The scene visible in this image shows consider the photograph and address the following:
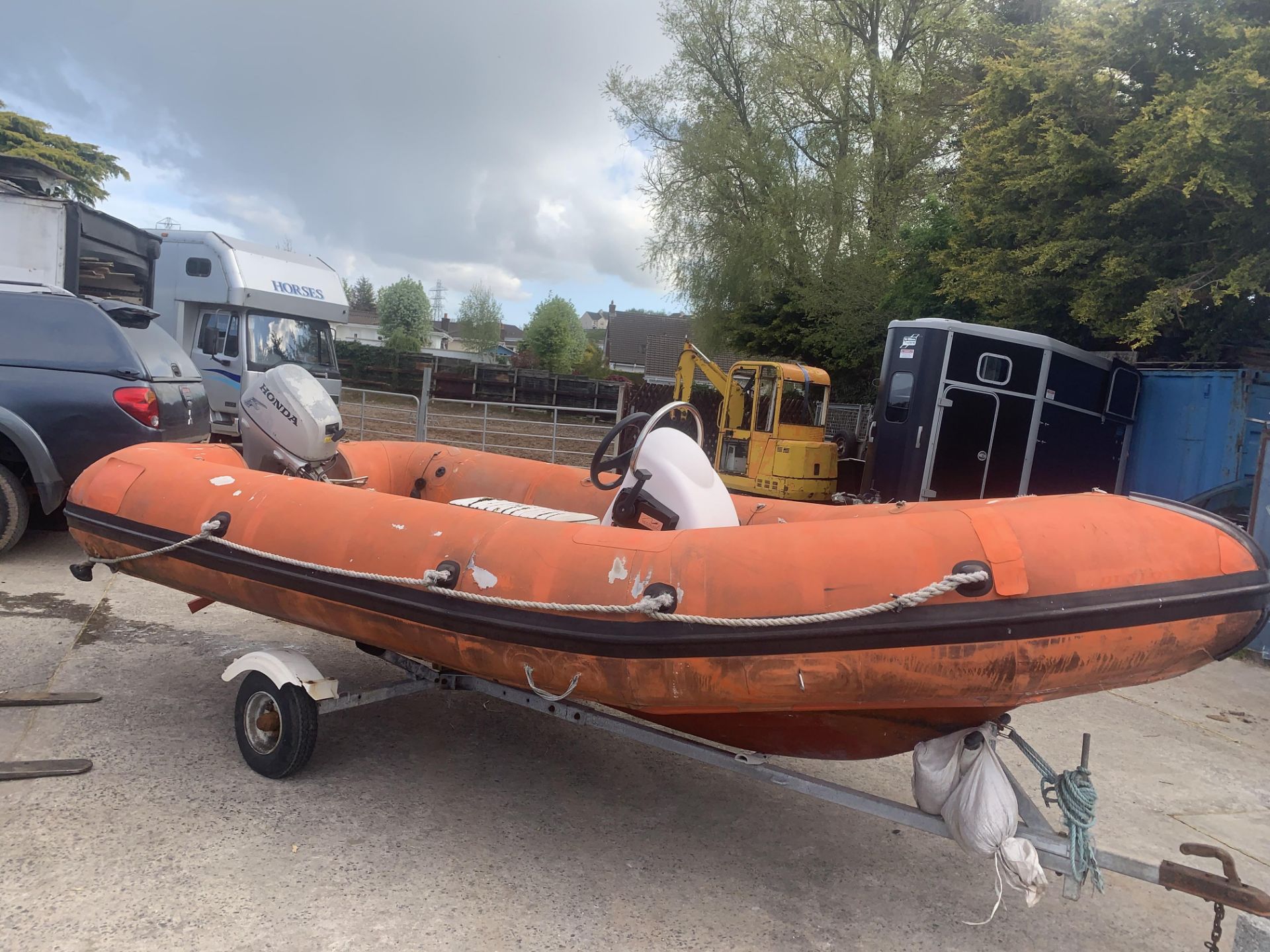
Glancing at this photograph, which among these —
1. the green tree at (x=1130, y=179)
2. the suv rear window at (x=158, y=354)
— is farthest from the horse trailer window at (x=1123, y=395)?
the suv rear window at (x=158, y=354)

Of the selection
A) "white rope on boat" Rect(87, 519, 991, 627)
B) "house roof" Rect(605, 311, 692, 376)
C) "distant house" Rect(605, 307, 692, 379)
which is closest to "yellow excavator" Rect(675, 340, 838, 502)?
"white rope on boat" Rect(87, 519, 991, 627)

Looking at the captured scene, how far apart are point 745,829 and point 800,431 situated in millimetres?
8777

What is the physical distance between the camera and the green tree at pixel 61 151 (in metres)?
28.6

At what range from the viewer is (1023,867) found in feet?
8.18

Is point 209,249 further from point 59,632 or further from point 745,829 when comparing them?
point 745,829

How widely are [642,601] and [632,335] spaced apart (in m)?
53.1

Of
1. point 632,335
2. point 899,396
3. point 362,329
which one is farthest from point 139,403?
point 362,329

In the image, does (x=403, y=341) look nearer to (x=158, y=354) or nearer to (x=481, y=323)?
(x=481, y=323)

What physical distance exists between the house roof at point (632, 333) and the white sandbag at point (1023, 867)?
4914 centimetres

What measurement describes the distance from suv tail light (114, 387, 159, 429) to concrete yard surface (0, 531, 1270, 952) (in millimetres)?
1816

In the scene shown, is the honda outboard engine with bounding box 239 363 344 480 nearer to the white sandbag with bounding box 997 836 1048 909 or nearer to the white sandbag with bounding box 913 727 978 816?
the white sandbag with bounding box 913 727 978 816

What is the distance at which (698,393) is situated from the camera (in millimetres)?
18844

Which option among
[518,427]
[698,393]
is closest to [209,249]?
[518,427]

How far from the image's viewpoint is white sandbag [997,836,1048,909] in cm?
248
